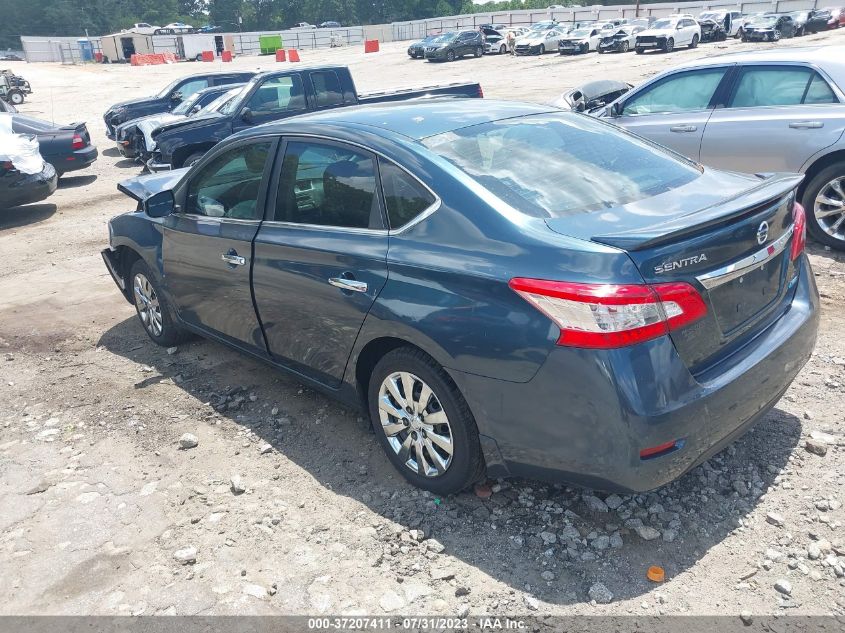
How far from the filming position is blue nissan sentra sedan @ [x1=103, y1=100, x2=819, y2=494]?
8.86 feet

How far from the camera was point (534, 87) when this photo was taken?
27328 mm

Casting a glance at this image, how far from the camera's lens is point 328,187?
374 centimetres

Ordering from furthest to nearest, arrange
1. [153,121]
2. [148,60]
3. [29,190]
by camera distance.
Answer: [148,60]
[153,121]
[29,190]

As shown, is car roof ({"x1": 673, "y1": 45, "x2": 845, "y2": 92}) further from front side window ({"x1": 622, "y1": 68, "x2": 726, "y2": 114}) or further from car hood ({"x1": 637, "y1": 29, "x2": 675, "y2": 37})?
car hood ({"x1": 637, "y1": 29, "x2": 675, "y2": 37})

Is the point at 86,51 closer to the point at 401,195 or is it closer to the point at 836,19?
the point at 836,19

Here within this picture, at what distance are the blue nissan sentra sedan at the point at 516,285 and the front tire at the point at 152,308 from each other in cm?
117

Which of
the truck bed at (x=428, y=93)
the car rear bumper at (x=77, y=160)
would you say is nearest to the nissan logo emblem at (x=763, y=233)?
the truck bed at (x=428, y=93)

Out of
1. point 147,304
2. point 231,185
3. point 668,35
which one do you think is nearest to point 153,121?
point 147,304

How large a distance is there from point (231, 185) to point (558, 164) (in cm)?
207

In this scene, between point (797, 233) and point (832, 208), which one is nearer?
point (797, 233)

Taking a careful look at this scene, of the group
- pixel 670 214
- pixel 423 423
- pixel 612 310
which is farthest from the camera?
pixel 423 423

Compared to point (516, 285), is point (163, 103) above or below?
below

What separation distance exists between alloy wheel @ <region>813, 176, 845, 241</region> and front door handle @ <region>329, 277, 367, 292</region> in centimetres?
476

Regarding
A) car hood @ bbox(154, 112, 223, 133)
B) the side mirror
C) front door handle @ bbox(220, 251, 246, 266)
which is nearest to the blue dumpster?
car hood @ bbox(154, 112, 223, 133)
